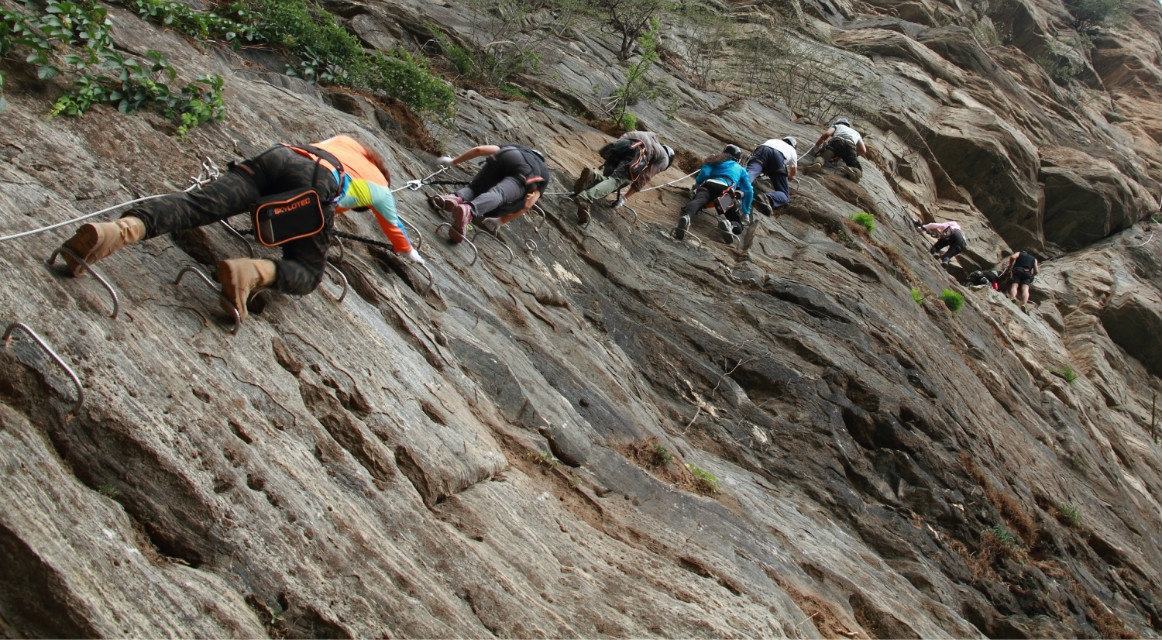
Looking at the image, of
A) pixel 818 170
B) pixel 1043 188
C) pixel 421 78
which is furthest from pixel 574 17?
pixel 1043 188

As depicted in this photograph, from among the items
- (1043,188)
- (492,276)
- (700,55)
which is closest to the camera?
(492,276)

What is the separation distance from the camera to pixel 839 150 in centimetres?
1920

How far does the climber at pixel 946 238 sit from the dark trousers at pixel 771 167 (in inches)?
279

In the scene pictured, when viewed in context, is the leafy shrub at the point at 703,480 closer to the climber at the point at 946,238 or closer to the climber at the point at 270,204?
the climber at the point at 270,204

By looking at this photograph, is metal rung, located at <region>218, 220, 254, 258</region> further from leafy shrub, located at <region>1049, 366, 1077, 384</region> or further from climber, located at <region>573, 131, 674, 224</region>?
leafy shrub, located at <region>1049, 366, 1077, 384</region>

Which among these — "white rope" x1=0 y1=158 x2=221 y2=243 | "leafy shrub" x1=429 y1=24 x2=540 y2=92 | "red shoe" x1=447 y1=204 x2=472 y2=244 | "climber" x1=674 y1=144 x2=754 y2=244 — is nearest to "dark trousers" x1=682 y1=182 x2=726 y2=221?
"climber" x1=674 y1=144 x2=754 y2=244

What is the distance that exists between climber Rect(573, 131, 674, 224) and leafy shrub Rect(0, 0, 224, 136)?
17.6 ft

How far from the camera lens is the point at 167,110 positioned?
7191 millimetres

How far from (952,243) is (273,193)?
763 inches

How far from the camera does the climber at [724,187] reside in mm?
13547

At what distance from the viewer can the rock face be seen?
172 inches

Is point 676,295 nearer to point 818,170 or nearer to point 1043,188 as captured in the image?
point 818,170

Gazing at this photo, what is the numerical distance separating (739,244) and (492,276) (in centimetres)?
582

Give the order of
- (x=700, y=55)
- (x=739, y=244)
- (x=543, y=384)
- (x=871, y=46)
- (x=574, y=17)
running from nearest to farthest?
(x=543, y=384) < (x=739, y=244) < (x=574, y=17) < (x=700, y=55) < (x=871, y=46)
